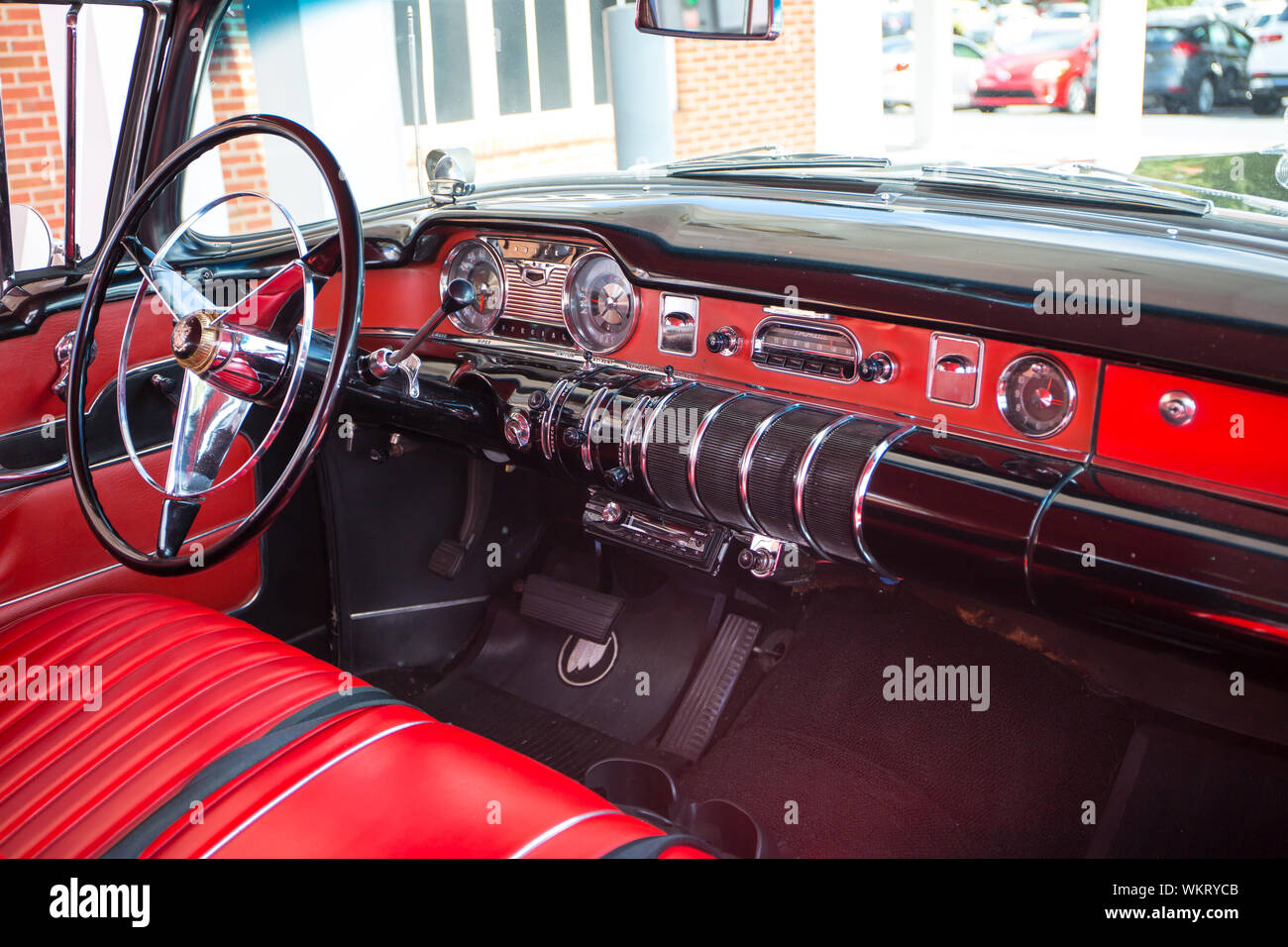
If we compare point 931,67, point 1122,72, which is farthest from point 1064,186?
point 931,67

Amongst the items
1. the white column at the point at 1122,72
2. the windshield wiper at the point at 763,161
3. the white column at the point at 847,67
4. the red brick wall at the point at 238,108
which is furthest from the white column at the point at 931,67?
the windshield wiper at the point at 763,161

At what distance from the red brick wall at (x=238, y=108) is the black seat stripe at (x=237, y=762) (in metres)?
1.14

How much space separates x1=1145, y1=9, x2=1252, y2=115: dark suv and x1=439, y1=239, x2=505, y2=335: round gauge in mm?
2447

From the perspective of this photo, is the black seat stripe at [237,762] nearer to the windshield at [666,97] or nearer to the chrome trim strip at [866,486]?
the chrome trim strip at [866,486]

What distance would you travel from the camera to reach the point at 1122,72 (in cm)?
710

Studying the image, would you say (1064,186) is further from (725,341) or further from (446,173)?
(446,173)

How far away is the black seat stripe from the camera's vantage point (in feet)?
4.65

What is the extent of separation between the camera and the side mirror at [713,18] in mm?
2033

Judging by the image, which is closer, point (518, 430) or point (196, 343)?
point (196, 343)

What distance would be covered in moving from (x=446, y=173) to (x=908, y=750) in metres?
1.65

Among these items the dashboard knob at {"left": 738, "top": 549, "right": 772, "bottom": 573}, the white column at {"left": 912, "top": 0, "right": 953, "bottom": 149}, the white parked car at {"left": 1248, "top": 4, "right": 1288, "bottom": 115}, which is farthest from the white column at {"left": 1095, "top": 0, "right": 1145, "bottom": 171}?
the dashboard knob at {"left": 738, "top": 549, "right": 772, "bottom": 573}

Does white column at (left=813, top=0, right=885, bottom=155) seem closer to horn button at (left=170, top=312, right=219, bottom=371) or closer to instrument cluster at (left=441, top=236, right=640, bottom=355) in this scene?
instrument cluster at (left=441, top=236, right=640, bottom=355)
